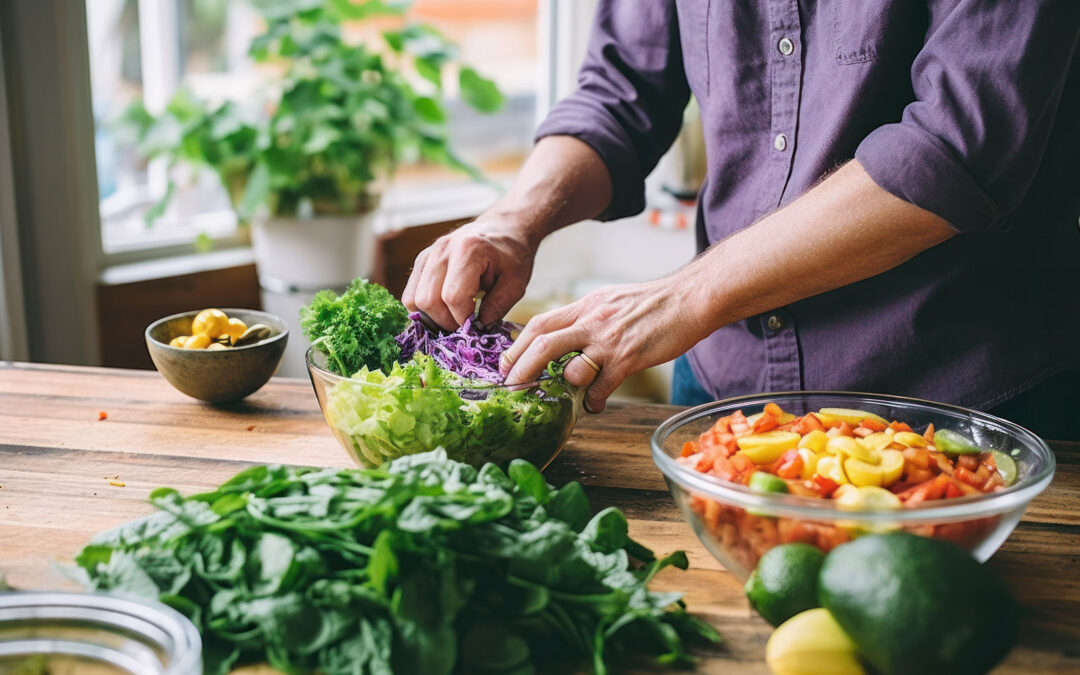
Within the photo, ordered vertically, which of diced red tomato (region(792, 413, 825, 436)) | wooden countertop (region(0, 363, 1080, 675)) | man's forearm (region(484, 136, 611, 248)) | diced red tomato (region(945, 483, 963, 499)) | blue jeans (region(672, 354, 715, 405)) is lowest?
blue jeans (region(672, 354, 715, 405))

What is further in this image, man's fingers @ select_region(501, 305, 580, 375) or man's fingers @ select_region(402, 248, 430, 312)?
man's fingers @ select_region(402, 248, 430, 312)

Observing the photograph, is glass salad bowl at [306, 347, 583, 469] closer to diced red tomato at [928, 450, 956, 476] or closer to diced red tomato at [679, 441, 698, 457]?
diced red tomato at [679, 441, 698, 457]

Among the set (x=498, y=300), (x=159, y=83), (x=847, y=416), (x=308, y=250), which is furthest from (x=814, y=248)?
(x=159, y=83)

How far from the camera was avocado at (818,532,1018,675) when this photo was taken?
0.76 metres

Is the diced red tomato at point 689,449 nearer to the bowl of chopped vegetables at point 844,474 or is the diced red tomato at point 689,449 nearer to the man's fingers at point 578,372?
the bowl of chopped vegetables at point 844,474

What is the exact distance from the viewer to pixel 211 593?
89 centimetres

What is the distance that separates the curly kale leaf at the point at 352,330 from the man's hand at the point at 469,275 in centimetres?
9

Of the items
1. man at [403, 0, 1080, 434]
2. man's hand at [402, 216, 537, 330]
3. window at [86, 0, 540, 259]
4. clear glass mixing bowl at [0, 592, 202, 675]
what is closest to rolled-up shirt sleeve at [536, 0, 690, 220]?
man at [403, 0, 1080, 434]

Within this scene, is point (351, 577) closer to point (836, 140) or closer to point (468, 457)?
point (468, 457)

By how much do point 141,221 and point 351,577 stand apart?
253 cm

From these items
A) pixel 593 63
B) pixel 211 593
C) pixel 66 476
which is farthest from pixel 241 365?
pixel 593 63

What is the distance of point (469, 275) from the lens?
4.74ft

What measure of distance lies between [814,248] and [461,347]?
50 centimetres

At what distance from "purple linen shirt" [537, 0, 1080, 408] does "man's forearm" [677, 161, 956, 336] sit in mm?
24
